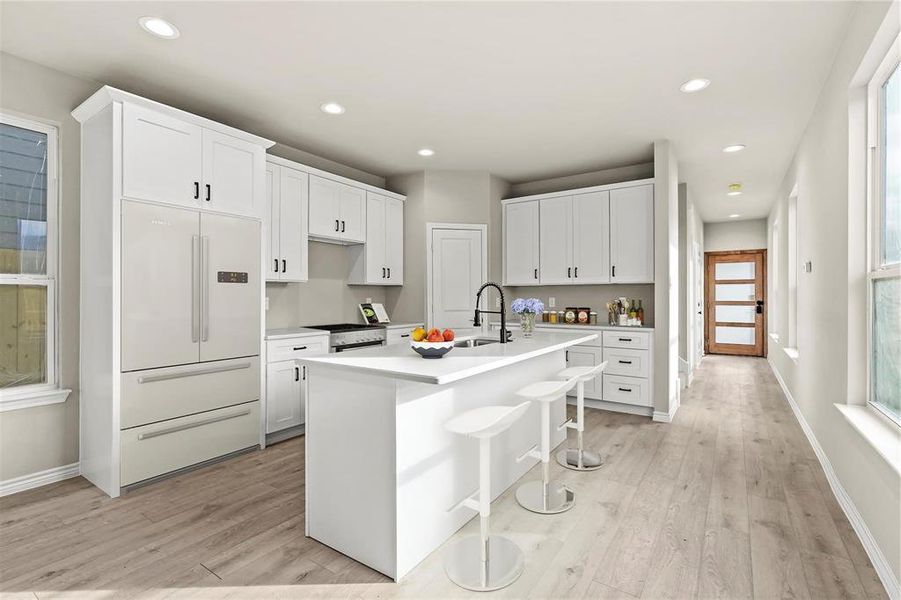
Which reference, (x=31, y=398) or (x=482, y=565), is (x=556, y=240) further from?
(x=31, y=398)

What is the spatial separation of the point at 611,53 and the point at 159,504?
391 centimetres

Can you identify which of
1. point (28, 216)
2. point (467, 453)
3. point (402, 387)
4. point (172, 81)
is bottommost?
point (467, 453)

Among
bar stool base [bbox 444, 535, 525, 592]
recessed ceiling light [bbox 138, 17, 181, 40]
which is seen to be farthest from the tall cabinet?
bar stool base [bbox 444, 535, 525, 592]

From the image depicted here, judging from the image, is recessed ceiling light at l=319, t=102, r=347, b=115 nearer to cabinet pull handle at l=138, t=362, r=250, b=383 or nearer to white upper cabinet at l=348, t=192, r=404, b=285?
white upper cabinet at l=348, t=192, r=404, b=285

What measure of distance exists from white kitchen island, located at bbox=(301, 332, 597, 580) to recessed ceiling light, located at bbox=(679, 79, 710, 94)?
233 centimetres

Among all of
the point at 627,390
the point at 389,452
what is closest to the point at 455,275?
the point at 627,390

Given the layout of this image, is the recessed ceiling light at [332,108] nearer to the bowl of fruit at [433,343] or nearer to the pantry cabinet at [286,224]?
the pantry cabinet at [286,224]

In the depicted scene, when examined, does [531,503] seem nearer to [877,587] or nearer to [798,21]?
[877,587]

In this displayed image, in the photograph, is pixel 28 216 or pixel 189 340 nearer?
pixel 28 216

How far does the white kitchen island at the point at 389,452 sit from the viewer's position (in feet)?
6.54

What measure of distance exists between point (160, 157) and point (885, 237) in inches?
169

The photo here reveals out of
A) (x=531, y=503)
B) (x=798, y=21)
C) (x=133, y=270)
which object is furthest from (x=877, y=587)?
(x=133, y=270)

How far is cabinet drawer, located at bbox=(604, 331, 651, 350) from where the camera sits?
182 inches

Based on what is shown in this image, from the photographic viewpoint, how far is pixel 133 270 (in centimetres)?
285
